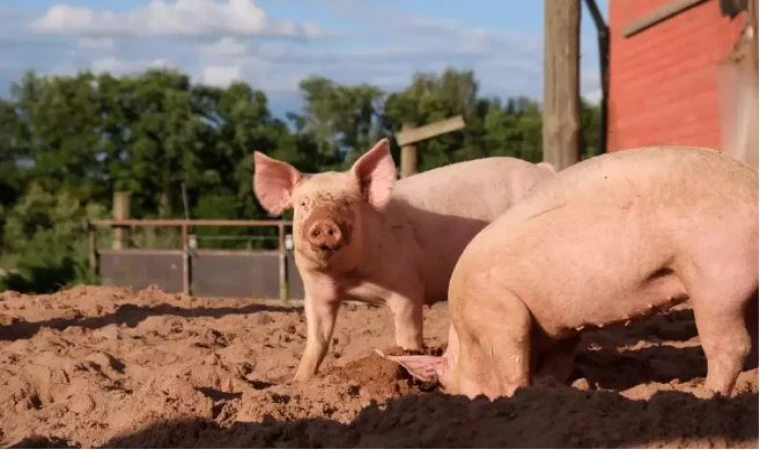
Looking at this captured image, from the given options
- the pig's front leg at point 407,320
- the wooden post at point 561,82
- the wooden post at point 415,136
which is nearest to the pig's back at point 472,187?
the pig's front leg at point 407,320

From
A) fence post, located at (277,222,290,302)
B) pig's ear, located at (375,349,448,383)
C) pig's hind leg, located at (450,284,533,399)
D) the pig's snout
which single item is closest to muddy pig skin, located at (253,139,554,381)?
the pig's snout

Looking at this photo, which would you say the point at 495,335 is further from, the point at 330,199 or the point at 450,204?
the point at 450,204

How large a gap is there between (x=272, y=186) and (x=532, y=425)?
323cm

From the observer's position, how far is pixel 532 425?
343cm

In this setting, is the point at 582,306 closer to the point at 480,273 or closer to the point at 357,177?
the point at 480,273

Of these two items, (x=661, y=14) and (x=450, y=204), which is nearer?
(x=450, y=204)

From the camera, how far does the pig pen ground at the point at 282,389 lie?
343cm

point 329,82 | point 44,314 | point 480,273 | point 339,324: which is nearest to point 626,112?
point 339,324

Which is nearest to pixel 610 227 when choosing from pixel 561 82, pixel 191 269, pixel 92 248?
pixel 561 82

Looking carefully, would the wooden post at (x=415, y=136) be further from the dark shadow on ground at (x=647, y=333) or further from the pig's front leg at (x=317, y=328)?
the pig's front leg at (x=317, y=328)

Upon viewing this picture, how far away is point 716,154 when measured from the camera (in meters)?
4.74

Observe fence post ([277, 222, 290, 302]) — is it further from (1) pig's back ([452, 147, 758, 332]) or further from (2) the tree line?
(2) the tree line

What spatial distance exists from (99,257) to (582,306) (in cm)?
1161

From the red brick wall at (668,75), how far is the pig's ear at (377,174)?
17.6 ft
